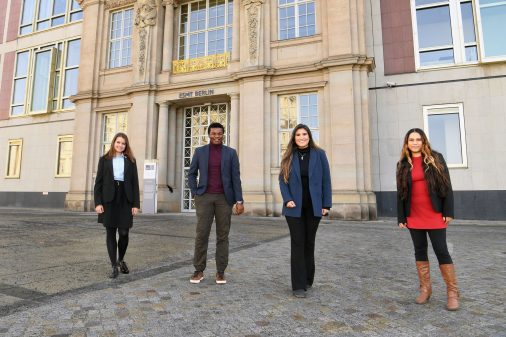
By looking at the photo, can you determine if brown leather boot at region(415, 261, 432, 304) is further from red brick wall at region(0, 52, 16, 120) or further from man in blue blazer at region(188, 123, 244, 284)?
red brick wall at region(0, 52, 16, 120)

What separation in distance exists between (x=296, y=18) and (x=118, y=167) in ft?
43.0

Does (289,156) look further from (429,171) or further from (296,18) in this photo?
(296,18)

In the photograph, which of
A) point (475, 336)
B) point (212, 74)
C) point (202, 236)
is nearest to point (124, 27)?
point (212, 74)

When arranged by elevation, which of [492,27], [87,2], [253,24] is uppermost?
[87,2]

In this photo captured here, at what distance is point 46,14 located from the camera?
2308cm

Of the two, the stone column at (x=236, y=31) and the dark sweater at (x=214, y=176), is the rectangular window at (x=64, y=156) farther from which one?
the dark sweater at (x=214, y=176)

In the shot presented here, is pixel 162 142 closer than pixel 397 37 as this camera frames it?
No

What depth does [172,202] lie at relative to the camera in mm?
16797

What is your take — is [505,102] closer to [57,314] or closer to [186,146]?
[186,146]

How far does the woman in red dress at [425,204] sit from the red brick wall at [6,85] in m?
27.0

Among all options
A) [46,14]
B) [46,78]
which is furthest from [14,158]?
[46,14]

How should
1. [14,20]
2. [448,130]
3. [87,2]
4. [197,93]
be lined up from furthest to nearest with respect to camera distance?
[14,20], [87,2], [197,93], [448,130]

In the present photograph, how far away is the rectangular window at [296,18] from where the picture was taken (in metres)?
15.2

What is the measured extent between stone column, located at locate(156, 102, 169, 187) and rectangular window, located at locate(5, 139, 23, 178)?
1166cm
